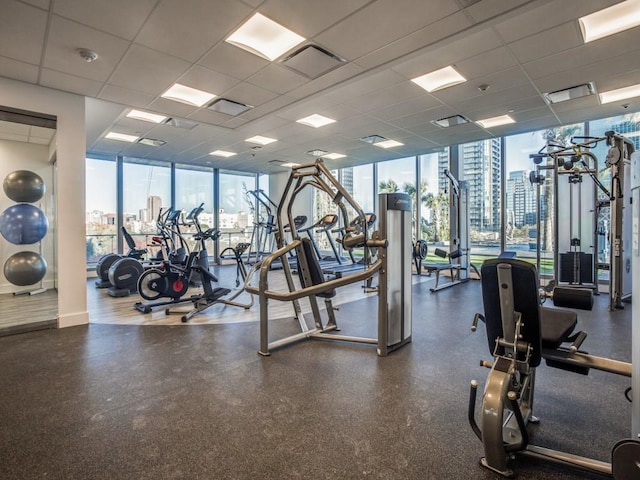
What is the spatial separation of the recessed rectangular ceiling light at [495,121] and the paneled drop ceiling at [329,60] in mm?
140

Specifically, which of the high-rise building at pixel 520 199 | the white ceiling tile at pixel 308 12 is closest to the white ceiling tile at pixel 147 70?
the white ceiling tile at pixel 308 12

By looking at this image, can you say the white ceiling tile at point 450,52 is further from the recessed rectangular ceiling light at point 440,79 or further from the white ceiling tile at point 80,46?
the white ceiling tile at point 80,46

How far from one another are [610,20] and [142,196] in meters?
9.52

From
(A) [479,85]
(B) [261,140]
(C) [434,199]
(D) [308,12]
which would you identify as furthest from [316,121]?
(C) [434,199]

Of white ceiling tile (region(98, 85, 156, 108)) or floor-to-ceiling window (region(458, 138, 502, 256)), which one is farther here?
floor-to-ceiling window (region(458, 138, 502, 256))

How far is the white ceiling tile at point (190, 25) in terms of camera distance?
275 centimetres

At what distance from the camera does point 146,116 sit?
18.1ft

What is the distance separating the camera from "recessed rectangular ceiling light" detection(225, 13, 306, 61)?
3.07 metres

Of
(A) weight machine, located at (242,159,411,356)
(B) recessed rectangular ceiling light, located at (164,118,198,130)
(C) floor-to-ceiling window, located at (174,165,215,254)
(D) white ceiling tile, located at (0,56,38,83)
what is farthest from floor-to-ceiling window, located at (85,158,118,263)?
(A) weight machine, located at (242,159,411,356)

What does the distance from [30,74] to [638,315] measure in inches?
215

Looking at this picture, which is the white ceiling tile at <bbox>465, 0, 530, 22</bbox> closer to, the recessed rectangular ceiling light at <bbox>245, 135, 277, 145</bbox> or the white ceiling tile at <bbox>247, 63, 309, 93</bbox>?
the white ceiling tile at <bbox>247, 63, 309, 93</bbox>

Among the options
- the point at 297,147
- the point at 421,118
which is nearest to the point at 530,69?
the point at 421,118

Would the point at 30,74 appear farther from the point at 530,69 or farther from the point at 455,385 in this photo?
the point at 530,69

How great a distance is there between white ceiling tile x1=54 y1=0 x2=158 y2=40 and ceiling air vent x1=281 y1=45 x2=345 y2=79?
1358 mm
